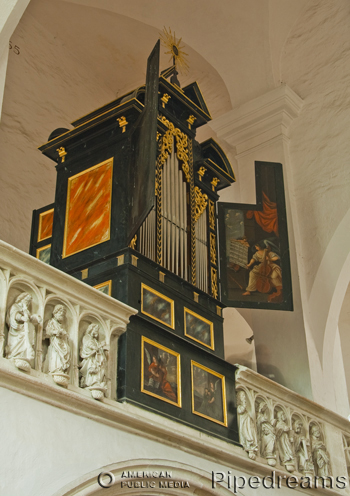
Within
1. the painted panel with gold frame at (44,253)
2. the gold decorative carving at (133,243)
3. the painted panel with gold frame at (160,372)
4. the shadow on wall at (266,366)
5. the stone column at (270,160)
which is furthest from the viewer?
the stone column at (270,160)

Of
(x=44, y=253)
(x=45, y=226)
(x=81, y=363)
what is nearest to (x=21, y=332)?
(x=81, y=363)

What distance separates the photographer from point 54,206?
26.3 ft

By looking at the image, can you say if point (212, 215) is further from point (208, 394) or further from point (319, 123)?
point (319, 123)

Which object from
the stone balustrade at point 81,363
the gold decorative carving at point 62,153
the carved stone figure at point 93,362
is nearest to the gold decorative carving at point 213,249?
the stone balustrade at point 81,363

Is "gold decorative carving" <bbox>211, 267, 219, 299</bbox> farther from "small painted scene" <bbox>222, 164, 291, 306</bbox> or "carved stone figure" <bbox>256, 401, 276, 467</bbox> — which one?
"carved stone figure" <bbox>256, 401, 276, 467</bbox>

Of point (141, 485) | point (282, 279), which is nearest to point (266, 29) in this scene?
point (282, 279)

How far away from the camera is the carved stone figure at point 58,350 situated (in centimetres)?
575

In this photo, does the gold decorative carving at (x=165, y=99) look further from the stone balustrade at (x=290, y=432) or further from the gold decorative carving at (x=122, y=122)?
the stone balustrade at (x=290, y=432)

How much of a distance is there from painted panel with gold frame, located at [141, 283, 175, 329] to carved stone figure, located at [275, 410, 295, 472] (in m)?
1.78

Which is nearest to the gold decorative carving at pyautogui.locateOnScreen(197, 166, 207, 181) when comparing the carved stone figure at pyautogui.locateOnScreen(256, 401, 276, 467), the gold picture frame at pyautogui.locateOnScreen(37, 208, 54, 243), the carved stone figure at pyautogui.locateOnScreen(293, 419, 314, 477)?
the gold picture frame at pyautogui.locateOnScreen(37, 208, 54, 243)

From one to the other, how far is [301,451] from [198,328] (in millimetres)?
1921

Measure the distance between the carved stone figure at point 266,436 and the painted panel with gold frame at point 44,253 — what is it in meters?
2.74

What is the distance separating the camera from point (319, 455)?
334 inches

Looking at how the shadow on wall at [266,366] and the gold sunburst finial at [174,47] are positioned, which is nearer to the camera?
the shadow on wall at [266,366]
